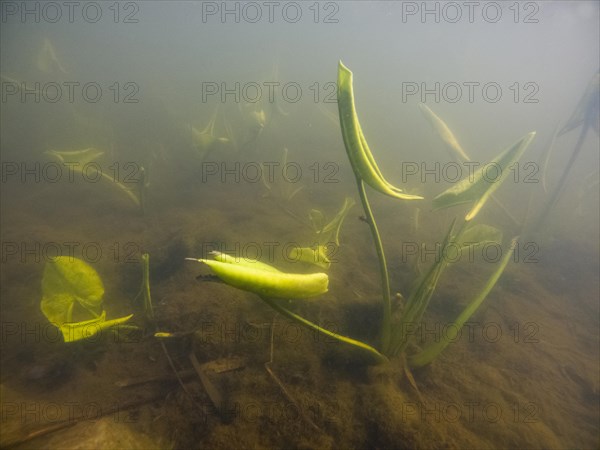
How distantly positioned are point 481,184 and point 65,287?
2.46 metres

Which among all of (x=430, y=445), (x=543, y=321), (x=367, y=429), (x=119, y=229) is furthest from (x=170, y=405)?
(x=543, y=321)

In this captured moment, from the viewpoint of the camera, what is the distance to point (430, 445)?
153 centimetres

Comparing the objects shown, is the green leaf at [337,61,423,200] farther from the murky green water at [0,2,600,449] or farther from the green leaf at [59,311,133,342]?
the green leaf at [59,311,133,342]

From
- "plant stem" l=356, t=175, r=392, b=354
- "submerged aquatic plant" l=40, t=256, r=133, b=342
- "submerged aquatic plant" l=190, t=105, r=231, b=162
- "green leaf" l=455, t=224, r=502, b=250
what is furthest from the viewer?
"submerged aquatic plant" l=190, t=105, r=231, b=162

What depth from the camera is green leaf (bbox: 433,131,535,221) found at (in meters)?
1.52

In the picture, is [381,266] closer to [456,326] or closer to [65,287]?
[456,326]

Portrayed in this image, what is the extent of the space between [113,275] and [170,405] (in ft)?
4.91

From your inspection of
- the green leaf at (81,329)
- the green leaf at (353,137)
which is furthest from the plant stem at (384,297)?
the green leaf at (81,329)

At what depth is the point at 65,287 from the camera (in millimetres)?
→ 1886

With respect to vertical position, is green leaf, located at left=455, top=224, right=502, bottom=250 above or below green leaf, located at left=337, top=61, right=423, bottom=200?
below

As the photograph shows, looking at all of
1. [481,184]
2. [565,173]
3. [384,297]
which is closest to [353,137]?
[481,184]

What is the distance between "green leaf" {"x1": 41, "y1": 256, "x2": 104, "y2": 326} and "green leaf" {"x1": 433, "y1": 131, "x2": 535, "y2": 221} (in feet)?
7.06

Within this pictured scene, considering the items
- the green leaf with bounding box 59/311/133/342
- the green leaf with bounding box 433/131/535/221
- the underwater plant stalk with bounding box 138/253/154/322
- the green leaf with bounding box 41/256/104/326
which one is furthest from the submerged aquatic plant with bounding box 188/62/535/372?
the green leaf with bounding box 41/256/104/326

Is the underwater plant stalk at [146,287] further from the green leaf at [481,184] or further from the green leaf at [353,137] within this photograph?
the green leaf at [481,184]
